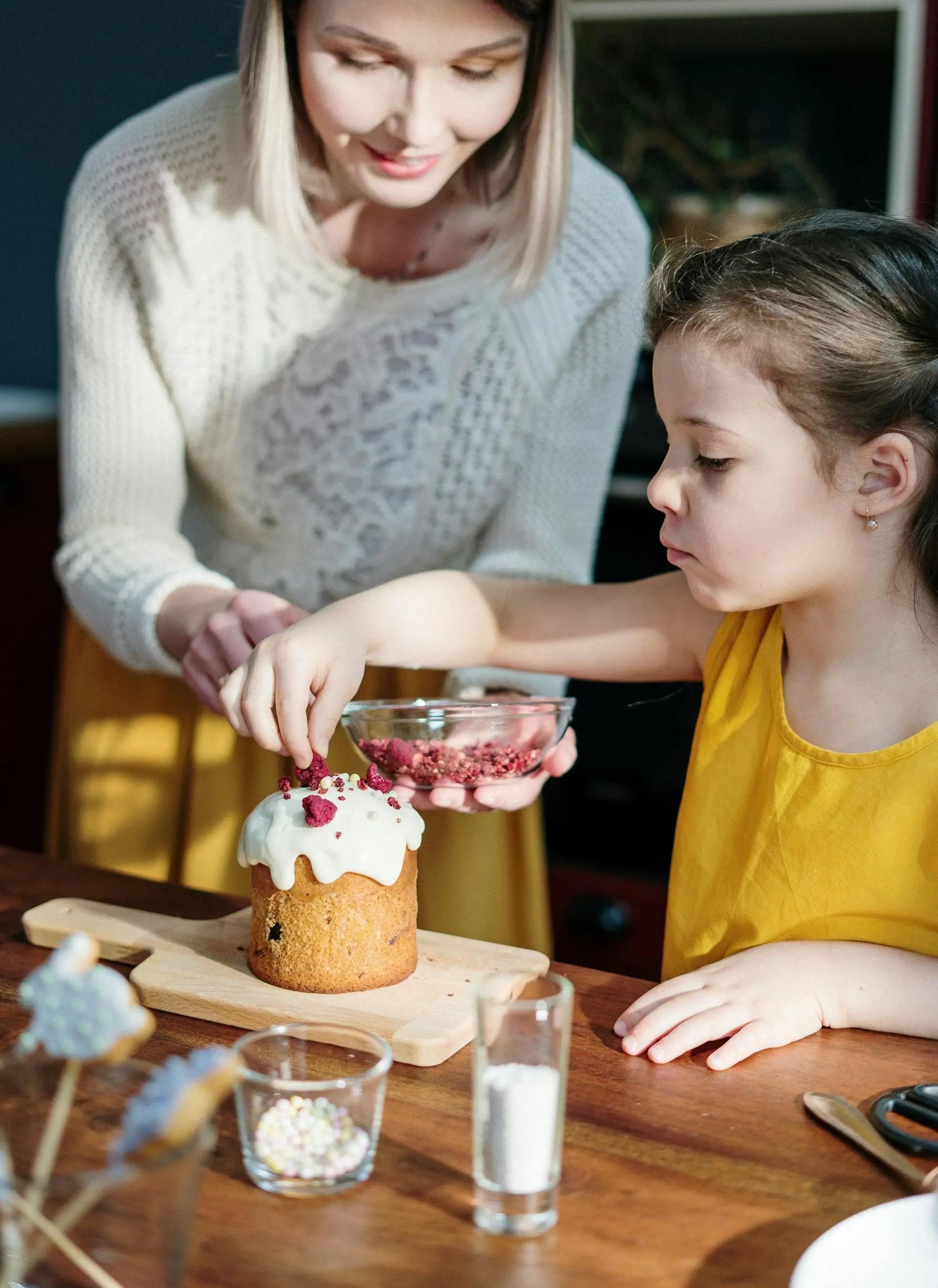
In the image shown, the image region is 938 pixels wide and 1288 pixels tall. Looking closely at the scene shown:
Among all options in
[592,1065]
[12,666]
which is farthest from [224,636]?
[12,666]

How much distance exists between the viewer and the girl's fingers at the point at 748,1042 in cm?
95

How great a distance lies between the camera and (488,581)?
1.48 meters

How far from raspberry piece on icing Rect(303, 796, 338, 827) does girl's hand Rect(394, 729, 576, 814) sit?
0.72 ft

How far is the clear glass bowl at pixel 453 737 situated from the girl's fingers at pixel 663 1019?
36cm

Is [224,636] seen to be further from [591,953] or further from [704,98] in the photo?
[704,98]

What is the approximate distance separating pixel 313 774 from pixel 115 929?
0.21m

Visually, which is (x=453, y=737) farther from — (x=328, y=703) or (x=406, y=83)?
(x=406, y=83)

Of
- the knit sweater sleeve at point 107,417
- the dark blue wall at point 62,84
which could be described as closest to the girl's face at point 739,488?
the knit sweater sleeve at point 107,417

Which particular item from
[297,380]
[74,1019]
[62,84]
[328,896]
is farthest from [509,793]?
[62,84]

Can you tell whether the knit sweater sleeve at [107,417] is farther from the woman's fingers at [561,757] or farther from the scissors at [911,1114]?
the scissors at [911,1114]

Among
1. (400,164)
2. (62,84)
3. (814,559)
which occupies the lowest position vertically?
(814,559)

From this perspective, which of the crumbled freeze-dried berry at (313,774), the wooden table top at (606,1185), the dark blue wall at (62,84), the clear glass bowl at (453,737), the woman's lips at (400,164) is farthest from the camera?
the dark blue wall at (62,84)

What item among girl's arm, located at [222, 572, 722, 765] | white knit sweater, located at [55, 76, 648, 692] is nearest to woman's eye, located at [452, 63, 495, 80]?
white knit sweater, located at [55, 76, 648, 692]

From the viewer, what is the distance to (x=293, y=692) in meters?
1.17
